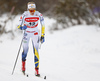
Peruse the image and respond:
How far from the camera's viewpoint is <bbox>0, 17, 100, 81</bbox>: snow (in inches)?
192

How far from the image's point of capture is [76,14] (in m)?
15.7

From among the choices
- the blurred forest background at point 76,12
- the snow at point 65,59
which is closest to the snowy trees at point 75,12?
the blurred forest background at point 76,12

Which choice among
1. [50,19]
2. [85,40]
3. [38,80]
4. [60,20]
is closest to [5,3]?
[50,19]

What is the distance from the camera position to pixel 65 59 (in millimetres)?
7762

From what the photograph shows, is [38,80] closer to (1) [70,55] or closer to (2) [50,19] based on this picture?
(1) [70,55]

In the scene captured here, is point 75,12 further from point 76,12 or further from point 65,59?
point 65,59

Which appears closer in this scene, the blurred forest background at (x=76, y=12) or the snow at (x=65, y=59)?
the snow at (x=65, y=59)

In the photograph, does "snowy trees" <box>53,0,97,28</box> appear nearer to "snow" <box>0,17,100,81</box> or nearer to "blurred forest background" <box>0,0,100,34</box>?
"blurred forest background" <box>0,0,100,34</box>

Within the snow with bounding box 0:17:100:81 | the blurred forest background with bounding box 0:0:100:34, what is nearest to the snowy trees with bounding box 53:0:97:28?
the blurred forest background with bounding box 0:0:100:34

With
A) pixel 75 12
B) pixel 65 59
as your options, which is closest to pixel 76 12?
pixel 75 12

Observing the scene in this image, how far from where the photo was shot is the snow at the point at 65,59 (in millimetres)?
4873

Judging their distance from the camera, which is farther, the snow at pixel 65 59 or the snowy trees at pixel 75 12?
the snowy trees at pixel 75 12

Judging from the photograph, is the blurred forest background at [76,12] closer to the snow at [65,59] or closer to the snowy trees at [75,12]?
the snowy trees at [75,12]

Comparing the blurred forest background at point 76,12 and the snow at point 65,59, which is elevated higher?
the blurred forest background at point 76,12
